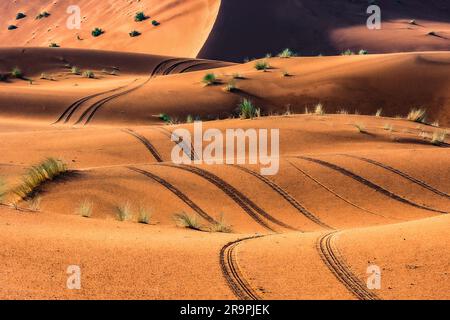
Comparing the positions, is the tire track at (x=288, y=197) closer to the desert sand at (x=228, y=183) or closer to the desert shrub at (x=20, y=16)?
the desert sand at (x=228, y=183)

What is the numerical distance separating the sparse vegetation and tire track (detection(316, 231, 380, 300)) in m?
4.43

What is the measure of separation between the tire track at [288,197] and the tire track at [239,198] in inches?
21.5

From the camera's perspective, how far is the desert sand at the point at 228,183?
6207 millimetres

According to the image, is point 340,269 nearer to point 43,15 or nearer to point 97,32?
point 97,32

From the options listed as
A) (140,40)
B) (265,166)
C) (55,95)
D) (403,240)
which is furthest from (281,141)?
(140,40)

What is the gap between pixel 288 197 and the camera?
11602 millimetres

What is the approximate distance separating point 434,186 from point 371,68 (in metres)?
11.4

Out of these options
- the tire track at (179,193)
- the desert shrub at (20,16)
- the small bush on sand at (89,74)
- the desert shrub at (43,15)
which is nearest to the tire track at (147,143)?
the tire track at (179,193)

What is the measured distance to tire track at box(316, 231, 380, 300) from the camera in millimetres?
5926

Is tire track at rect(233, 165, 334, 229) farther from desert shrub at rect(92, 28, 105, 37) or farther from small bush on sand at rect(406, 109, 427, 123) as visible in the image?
desert shrub at rect(92, 28, 105, 37)

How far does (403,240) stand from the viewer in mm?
7234

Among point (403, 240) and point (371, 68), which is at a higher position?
point (371, 68)

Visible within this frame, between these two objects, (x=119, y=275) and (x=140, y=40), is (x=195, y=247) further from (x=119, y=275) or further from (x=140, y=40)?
(x=140, y=40)

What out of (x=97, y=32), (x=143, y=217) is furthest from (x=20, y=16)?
(x=143, y=217)
